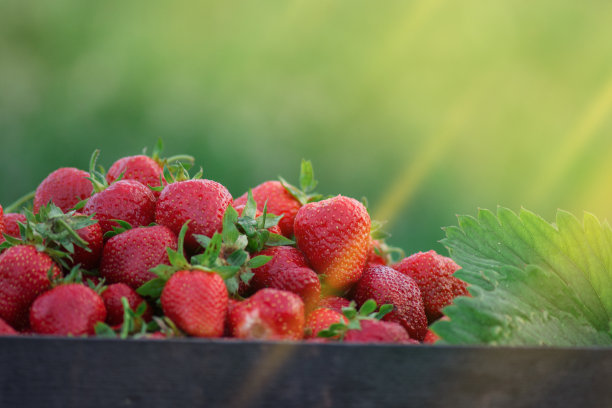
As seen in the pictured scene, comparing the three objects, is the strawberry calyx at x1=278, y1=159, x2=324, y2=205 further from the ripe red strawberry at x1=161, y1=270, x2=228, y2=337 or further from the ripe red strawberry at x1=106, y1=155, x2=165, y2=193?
the ripe red strawberry at x1=161, y1=270, x2=228, y2=337

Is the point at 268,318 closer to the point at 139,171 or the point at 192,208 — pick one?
the point at 192,208

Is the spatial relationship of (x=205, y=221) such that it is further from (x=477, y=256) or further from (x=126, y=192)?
(x=477, y=256)

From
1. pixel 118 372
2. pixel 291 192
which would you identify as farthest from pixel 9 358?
pixel 291 192

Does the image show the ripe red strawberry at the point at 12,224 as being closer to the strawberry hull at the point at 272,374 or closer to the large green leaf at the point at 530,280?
the strawberry hull at the point at 272,374

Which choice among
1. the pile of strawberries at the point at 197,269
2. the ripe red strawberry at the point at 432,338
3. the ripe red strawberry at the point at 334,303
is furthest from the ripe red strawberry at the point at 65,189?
the ripe red strawberry at the point at 432,338

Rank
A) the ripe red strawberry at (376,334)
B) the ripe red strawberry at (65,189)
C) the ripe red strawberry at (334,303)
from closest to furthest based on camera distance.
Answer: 1. the ripe red strawberry at (376,334)
2. the ripe red strawberry at (334,303)
3. the ripe red strawberry at (65,189)

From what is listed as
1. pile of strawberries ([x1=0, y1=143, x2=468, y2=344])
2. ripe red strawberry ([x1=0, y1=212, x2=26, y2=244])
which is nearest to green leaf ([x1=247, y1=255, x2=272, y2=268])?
pile of strawberries ([x1=0, y1=143, x2=468, y2=344])

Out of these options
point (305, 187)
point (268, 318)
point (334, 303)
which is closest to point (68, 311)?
point (268, 318)
